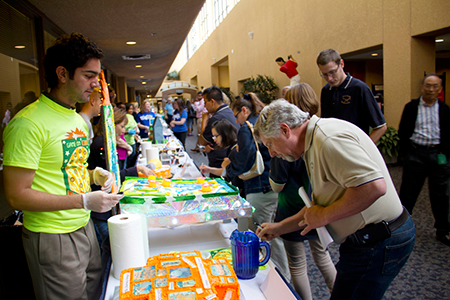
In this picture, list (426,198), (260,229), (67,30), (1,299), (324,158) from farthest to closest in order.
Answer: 1. (67,30)
2. (426,198)
3. (1,299)
4. (260,229)
5. (324,158)

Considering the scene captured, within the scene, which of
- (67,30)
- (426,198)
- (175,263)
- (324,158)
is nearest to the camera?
(175,263)

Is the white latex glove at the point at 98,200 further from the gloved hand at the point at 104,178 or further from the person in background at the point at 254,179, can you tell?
the person in background at the point at 254,179

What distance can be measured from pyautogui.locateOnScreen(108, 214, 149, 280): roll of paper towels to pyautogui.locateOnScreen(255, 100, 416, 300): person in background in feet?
2.05

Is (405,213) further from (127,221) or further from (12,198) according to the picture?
(12,198)

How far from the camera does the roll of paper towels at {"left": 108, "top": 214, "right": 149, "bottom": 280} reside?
48.6 inches

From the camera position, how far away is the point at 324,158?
3.81 ft

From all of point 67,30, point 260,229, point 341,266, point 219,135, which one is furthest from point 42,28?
point 341,266

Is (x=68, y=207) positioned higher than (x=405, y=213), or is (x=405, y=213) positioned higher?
(x=68, y=207)

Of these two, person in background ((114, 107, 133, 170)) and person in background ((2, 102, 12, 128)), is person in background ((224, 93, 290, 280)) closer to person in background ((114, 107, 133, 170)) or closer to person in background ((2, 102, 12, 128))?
person in background ((114, 107, 133, 170))

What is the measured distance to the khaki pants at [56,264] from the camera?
128 cm

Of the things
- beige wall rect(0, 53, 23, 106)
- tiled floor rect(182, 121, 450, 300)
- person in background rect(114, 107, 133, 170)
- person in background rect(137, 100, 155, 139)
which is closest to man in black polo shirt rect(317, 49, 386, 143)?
tiled floor rect(182, 121, 450, 300)

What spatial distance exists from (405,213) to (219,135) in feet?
6.01

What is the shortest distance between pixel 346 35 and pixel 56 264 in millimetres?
7521

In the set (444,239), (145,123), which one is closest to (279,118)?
(444,239)
